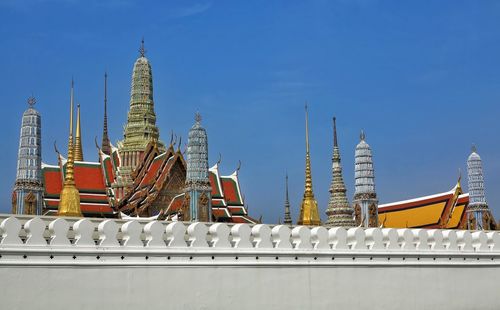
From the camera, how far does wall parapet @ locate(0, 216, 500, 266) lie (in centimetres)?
1169

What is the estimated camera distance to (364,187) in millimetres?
32344

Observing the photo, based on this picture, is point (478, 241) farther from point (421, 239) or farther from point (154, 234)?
point (154, 234)

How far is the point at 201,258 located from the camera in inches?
516

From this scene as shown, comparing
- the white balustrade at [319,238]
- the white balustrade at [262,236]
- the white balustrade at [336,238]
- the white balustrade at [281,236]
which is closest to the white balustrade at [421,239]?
the white balustrade at [336,238]

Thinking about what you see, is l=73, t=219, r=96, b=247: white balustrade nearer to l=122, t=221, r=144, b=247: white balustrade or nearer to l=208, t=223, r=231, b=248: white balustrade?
l=122, t=221, r=144, b=247: white balustrade

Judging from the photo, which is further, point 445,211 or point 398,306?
point 445,211

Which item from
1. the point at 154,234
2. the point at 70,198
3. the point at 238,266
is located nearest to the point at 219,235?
the point at 238,266

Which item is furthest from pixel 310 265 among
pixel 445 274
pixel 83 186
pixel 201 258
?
pixel 83 186

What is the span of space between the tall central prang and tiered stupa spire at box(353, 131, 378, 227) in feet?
37.0

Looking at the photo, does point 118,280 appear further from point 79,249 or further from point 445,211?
point 445,211

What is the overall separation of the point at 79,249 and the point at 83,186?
24.7 metres

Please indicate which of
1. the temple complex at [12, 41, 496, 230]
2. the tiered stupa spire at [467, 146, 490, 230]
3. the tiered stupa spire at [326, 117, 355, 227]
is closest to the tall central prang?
the temple complex at [12, 41, 496, 230]

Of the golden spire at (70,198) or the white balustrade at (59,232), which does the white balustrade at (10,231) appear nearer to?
the white balustrade at (59,232)

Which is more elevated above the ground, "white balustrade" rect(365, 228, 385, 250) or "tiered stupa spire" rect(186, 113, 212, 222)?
"tiered stupa spire" rect(186, 113, 212, 222)
